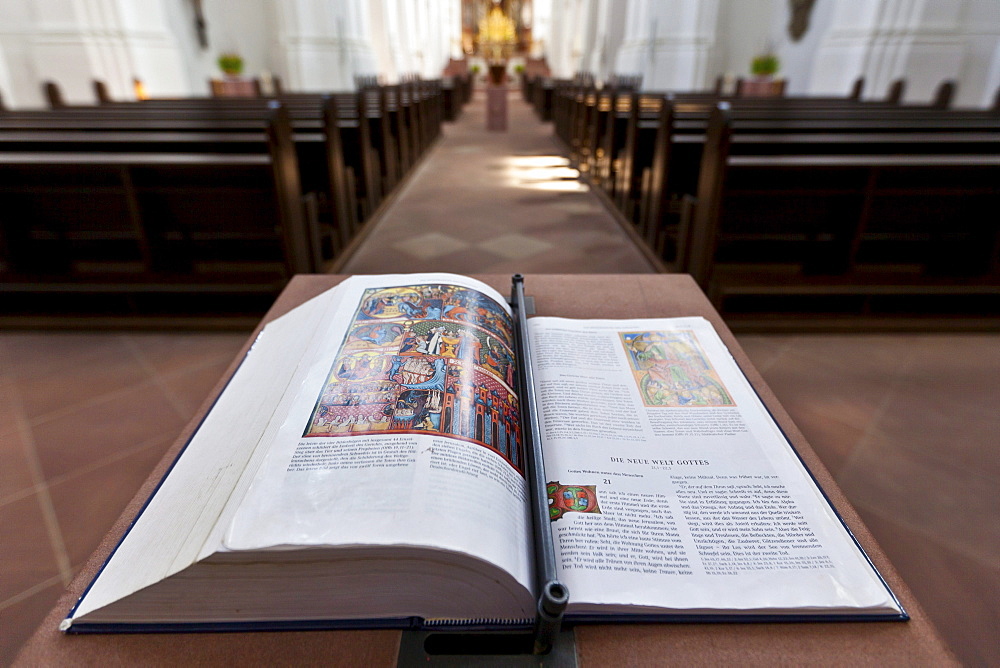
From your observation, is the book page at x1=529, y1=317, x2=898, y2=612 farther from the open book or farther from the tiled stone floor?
the tiled stone floor

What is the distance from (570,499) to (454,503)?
0.14 m

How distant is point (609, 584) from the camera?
411mm

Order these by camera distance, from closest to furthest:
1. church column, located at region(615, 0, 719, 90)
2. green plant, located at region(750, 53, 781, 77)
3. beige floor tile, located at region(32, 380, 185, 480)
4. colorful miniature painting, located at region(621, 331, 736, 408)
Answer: colorful miniature painting, located at region(621, 331, 736, 408) < beige floor tile, located at region(32, 380, 185, 480) < green plant, located at region(750, 53, 781, 77) < church column, located at region(615, 0, 719, 90)

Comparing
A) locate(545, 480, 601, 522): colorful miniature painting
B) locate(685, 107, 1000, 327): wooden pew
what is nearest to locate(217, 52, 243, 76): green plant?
locate(685, 107, 1000, 327): wooden pew

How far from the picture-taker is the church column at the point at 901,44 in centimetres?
541

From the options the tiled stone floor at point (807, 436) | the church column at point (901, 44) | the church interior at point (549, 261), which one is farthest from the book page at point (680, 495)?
the church column at point (901, 44)

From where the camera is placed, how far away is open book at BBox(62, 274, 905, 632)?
372 mm

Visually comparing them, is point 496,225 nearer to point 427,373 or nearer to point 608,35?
point 427,373

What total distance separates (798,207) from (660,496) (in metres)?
2.49

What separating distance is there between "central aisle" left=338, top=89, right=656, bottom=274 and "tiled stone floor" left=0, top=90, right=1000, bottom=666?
1.19 m

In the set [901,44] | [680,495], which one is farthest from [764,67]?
[680,495]

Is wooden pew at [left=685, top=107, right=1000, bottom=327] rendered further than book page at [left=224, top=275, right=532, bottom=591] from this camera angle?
Yes

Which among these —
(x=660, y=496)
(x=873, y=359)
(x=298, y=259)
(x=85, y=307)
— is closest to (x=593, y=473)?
(x=660, y=496)

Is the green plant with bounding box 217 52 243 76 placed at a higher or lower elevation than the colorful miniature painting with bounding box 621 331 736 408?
higher
